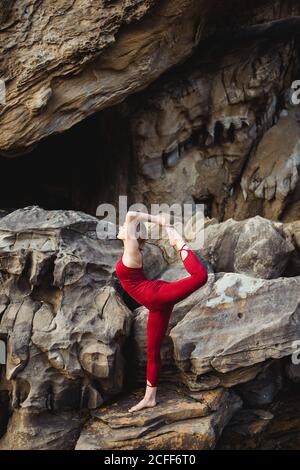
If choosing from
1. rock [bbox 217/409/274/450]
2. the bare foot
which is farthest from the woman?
rock [bbox 217/409/274/450]

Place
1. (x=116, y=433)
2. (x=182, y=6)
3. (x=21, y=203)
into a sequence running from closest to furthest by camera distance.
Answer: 1. (x=116, y=433)
2. (x=182, y=6)
3. (x=21, y=203)

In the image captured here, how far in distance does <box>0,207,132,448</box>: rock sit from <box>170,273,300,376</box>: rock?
1.99 ft

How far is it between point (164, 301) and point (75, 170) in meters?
5.30

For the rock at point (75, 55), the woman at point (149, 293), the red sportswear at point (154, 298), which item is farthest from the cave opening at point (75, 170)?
the red sportswear at point (154, 298)

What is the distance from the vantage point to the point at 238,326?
15.8ft

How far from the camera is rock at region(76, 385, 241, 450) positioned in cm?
434

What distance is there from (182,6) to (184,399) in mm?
4763

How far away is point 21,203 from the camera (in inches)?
360

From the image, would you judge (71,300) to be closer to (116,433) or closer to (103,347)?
(103,347)

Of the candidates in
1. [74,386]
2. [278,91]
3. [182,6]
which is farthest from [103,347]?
[278,91]

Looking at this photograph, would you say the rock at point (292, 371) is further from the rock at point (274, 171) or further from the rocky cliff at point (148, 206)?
the rock at point (274, 171)

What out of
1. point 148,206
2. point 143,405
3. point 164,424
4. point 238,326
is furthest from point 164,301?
point 148,206

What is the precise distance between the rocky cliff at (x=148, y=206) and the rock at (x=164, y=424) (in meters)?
Answer: 0.02

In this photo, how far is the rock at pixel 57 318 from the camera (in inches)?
185
